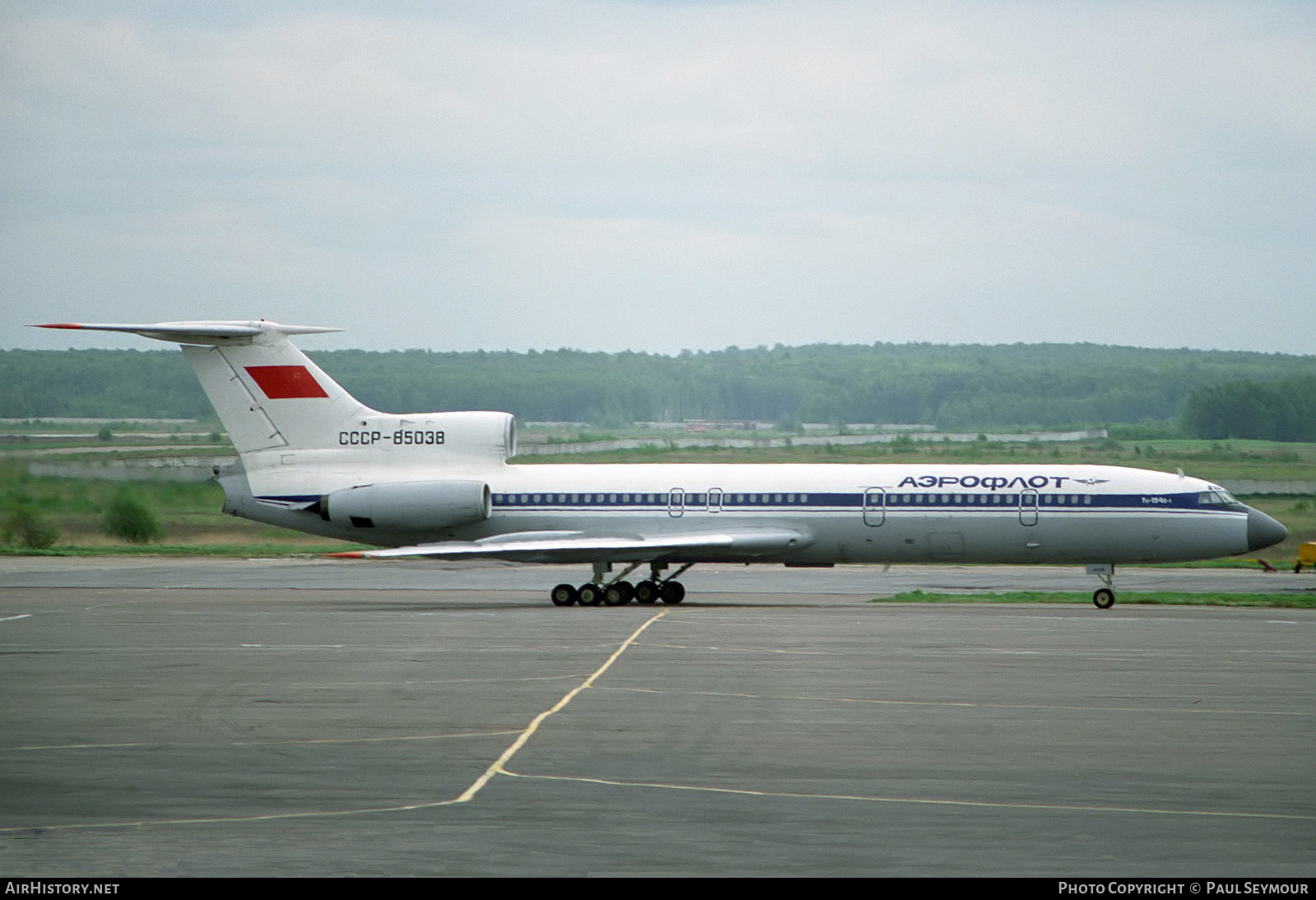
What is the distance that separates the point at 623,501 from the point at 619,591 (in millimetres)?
1985

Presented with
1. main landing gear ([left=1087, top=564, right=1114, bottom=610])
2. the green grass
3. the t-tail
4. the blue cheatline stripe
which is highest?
the t-tail

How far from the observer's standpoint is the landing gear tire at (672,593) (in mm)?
31750

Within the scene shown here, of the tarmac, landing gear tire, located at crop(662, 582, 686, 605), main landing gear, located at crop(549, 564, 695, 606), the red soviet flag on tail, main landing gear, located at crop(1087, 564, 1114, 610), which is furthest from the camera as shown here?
the red soviet flag on tail

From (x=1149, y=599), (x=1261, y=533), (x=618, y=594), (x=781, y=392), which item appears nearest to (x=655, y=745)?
(x=618, y=594)

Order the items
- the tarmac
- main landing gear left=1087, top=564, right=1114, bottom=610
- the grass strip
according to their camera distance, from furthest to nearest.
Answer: the grass strip
main landing gear left=1087, top=564, right=1114, bottom=610
the tarmac

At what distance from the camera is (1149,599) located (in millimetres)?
32156

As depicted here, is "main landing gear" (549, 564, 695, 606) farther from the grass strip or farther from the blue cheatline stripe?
the grass strip

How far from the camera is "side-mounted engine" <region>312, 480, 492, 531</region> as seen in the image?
31.8 meters

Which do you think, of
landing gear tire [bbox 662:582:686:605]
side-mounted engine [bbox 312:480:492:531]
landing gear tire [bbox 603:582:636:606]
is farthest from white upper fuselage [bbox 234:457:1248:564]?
landing gear tire [bbox 603:582:636:606]

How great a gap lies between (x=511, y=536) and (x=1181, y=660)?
15452 millimetres

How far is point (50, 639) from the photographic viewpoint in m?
22.9

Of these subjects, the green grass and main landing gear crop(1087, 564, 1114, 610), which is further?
the green grass

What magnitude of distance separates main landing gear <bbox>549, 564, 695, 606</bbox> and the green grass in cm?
442
